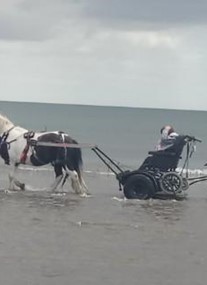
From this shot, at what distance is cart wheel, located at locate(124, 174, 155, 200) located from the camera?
51.6ft

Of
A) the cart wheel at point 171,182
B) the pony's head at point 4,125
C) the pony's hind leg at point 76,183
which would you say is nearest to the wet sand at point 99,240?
the cart wheel at point 171,182

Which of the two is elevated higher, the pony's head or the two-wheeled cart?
the pony's head

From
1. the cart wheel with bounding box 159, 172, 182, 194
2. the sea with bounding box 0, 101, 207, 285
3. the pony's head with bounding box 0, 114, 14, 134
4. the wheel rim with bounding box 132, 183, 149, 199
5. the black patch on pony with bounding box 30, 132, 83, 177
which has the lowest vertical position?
the sea with bounding box 0, 101, 207, 285

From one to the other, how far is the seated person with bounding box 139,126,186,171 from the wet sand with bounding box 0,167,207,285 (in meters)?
0.78

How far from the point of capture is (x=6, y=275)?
8117 millimetres

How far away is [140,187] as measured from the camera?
15.8 meters

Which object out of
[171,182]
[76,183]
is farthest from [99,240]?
[76,183]

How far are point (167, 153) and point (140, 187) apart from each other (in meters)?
0.82

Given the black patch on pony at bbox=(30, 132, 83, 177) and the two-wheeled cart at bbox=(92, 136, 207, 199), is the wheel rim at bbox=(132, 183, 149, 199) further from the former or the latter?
the black patch on pony at bbox=(30, 132, 83, 177)

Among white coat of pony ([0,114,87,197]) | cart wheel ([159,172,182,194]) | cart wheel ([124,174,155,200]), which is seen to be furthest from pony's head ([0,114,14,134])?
cart wheel ([159,172,182,194])

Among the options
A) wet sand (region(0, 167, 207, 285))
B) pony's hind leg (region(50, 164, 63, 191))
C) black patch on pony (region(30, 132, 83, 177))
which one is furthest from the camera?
pony's hind leg (region(50, 164, 63, 191))

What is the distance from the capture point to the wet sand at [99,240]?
27.5ft

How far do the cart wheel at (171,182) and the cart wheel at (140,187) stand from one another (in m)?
0.23

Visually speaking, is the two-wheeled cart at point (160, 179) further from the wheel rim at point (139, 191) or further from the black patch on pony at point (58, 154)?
the black patch on pony at point (58, 154)
